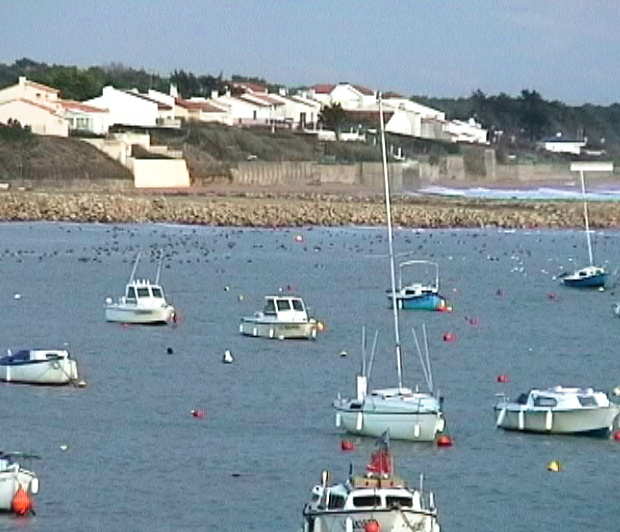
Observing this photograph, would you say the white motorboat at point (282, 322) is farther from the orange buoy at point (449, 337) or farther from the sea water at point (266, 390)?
the orange buoy at point (449, 337)

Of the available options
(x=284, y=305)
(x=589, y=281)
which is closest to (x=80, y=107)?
(x=589, y=281)

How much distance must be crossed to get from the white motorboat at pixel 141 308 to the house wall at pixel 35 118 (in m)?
76.7

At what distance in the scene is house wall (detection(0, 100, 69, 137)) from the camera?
5231 inches

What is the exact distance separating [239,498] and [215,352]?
62.0 ft

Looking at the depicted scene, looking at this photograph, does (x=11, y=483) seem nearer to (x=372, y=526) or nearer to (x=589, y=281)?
(x=372, y=526)

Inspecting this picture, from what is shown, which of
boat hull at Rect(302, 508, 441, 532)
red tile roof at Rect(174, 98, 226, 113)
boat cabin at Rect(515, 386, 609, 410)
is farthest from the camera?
red tile roof at Rect(174, 98, 226, 113)

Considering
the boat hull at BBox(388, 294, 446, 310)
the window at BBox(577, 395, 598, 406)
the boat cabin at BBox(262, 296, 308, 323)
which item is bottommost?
the boat hull at BBox(388, 294, 446, 310)

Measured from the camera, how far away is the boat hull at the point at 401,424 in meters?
34.1

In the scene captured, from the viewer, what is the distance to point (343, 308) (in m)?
64.1

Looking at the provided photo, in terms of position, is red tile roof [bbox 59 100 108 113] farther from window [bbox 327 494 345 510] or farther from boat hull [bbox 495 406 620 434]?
window [bbox 327 494 345 510]

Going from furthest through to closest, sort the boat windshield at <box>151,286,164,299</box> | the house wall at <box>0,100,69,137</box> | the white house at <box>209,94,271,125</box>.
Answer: the white house at <box>209,94,271,125</box> < the house wall at <box>0,100,69,137</box> < the boat windshield at <box>151,286,164,299</box>

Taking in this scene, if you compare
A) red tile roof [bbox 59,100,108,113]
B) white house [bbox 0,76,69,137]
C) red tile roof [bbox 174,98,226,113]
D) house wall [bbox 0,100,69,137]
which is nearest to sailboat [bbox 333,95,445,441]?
house wall [bbox 0,100,69,137]

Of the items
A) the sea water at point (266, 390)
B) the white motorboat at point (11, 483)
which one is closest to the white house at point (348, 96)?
the sea water at point (266, 390)

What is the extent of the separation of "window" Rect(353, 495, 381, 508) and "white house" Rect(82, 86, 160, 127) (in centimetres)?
11904
